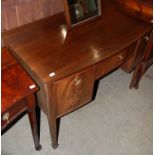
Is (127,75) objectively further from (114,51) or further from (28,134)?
(28,134)

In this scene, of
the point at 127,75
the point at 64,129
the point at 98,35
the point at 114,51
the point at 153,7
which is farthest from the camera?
the point at 127,75

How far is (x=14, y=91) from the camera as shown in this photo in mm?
966

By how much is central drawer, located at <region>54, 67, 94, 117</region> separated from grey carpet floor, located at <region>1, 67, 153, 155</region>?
35 centimetres

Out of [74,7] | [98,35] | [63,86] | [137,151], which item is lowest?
[137,151]

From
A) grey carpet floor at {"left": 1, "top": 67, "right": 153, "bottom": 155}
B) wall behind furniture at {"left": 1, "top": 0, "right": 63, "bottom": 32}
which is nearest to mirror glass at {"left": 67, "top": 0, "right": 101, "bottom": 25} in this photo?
wall behind furniture at {"left": 1, "top": 0, "right": 63, "bottom": 32}

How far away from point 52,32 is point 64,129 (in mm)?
699

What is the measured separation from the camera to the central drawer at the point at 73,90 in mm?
1097

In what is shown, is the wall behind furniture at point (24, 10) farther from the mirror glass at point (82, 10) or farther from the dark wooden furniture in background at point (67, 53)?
the mirror glass at point (82, 10)

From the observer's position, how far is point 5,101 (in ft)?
3.04

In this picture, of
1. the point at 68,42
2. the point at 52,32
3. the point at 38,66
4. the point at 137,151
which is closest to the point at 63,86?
the point at 38,66

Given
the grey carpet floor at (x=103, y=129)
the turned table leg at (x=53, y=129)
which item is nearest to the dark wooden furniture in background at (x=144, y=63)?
the grey carpet floor at (x=103, y=129)

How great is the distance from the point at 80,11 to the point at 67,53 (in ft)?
1.07

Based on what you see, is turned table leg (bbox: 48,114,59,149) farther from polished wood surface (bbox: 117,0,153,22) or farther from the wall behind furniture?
polished wood surface (bbox: 117,0,153,22)

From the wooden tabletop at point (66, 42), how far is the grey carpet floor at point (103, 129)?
0.59 meters
